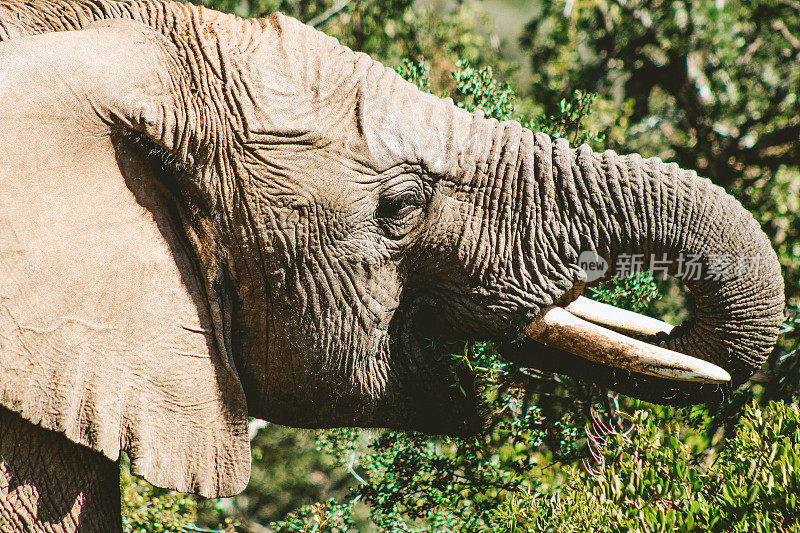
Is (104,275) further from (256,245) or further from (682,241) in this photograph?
(682,241)

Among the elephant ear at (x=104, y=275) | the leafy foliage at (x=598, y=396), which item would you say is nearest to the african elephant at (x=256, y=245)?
the elephant ear at (x=104, y=275)

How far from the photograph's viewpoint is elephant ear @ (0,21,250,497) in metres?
2.26

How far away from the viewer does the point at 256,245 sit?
8.69 ft

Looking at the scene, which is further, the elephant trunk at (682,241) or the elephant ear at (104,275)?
the elephant trunk at (682,241)

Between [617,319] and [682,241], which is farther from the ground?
[682,241]

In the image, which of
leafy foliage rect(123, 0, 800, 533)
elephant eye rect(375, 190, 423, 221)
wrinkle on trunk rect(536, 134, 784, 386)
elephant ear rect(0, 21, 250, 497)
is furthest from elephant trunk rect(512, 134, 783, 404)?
elephant ear rect(0, 21, 250, 497)

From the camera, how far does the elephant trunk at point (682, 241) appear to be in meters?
2.72

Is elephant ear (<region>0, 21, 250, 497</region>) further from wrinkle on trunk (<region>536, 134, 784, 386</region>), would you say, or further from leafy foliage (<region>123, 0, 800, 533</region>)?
wrinkle on trunk (<region>536, 134, 784, 386</region>)

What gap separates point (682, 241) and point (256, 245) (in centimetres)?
142

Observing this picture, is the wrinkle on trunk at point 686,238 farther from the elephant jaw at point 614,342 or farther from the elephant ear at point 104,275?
the elephant ear at point 104,275

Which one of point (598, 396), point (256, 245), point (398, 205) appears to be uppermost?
point (398, 205)

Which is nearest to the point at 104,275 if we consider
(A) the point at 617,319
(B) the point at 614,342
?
(B) the point at 614,342

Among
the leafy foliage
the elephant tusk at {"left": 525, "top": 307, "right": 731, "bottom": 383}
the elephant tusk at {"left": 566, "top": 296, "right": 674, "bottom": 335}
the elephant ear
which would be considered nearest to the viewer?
the elephant ear

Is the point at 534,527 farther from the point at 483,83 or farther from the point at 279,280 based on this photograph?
the point at 483,83
